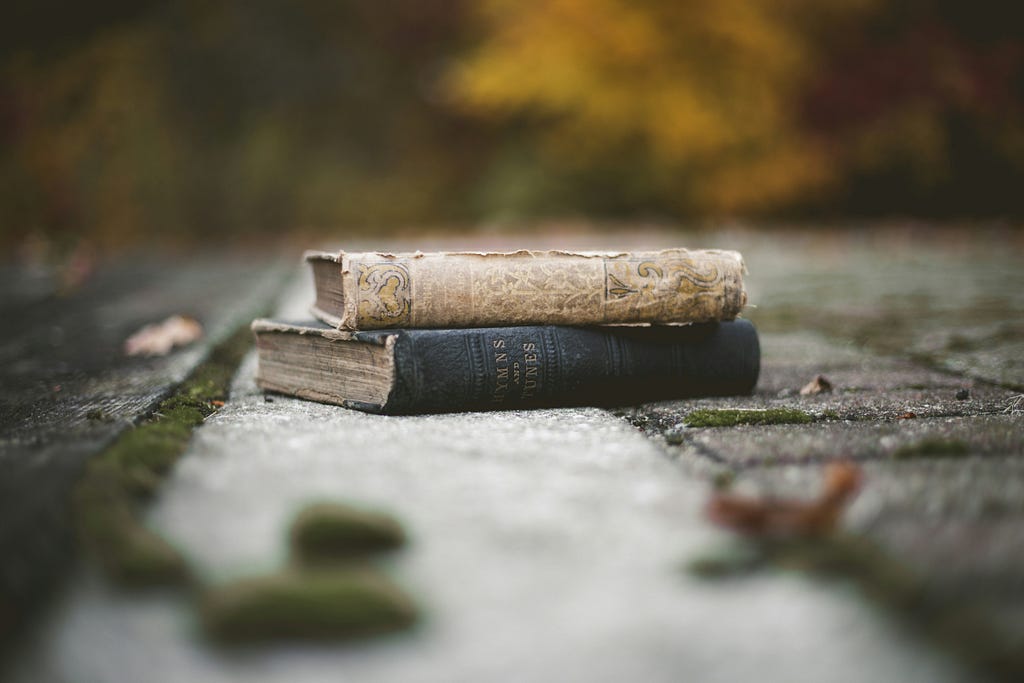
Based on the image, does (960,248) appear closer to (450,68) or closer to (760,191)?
(760,191)

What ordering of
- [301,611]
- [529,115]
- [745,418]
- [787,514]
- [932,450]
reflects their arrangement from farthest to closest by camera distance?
[529,115] < [745,418] < [932,450] < [787,514] < [301,611]

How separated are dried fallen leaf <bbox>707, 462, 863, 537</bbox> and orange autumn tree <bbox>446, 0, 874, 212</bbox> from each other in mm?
6774

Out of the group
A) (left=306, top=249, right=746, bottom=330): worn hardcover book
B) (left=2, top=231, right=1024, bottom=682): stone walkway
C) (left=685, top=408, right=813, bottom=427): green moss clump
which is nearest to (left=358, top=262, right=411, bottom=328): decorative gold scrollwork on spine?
(left=306, top=249, right=746, bottom=330): worn hardcover book

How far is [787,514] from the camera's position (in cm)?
68

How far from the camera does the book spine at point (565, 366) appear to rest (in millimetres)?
1123

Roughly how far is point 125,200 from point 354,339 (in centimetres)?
748

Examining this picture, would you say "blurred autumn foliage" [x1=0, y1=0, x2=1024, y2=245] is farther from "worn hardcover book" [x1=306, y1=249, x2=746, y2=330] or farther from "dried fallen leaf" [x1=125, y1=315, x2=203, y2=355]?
"worn hardcover book" [x1=306, y1=249, x2=746, y2=330]

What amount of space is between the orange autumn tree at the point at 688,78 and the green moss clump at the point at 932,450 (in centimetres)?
656

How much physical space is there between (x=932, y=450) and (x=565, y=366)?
46 centimetres

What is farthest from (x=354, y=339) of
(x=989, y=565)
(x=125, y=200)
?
(x=125, y=200)

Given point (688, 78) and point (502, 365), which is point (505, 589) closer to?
point (502, 365)

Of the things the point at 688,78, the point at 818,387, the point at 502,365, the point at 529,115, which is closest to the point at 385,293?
the point at 502,365

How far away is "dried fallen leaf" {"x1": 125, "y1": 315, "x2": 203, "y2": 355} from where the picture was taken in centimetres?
164

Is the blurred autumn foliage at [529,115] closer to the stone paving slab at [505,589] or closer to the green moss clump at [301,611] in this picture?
the stone paving slab at [505,589]
